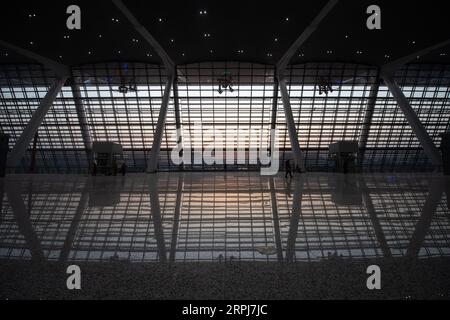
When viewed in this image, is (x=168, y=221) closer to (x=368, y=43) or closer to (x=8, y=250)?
(x=8, y=250)

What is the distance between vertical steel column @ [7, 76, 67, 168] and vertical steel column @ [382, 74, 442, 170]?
2971 cm

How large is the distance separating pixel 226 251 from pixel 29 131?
1006 inches

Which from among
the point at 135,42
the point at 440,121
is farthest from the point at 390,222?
the point at 440,121

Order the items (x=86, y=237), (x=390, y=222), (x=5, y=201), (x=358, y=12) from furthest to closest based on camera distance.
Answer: (x=358, y=12)
(x=5, y=201)
(x=390, y=222)
(x=86, y=237)

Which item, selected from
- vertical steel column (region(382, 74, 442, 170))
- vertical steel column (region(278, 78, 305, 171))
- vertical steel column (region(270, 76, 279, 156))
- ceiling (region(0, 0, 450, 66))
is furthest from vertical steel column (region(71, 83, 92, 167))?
vertical steel column (region(382, 74, 442, 170))

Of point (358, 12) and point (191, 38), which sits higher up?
point (191, 38)

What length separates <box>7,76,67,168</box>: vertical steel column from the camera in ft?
74.6

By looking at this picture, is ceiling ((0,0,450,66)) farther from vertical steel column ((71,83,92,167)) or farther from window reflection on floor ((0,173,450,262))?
window reflection on floor ((0,173,450,262))

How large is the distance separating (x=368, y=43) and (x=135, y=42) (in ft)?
55.4

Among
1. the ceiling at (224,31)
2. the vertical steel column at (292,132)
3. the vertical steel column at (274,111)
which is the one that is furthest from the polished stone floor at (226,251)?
the vertical steel column at (274,111)

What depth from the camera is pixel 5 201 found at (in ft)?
25.1

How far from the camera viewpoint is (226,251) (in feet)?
12.3

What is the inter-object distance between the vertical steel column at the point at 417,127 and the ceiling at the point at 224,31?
273 centimetres

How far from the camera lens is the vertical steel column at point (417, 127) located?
79.3 ft
